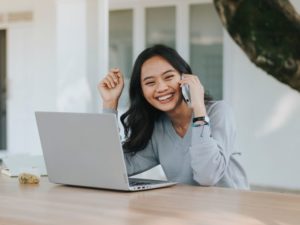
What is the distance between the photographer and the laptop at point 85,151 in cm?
216

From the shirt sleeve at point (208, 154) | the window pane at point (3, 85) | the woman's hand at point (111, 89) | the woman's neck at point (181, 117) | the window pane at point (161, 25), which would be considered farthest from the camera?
the window pane at point (3, 85)

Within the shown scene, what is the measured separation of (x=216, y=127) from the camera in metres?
2.47

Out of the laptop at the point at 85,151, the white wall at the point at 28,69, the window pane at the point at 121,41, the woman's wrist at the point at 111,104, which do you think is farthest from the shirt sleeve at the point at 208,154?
the white wall at the point at 28,69

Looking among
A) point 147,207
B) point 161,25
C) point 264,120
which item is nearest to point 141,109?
point 147,207

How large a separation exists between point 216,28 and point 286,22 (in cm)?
387

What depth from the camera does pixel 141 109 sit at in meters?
2.69

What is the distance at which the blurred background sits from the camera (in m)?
6.93

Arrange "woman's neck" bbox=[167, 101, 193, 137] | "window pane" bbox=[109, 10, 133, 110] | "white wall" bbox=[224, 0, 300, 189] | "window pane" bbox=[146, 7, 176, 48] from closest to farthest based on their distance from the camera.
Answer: "woman's neck" bbox=[167, 101, 193, 137]
"white wall" bbox=[224, 0, 300, 189]
"window pane" bbox=[146, 7, 176, 48]
"window pane" bbox=[109, 10, 133, 110]

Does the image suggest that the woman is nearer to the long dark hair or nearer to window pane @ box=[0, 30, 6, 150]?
the long dark hair

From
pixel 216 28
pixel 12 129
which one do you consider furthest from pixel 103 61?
pixel 12 129

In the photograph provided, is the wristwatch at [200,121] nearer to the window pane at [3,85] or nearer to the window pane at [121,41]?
the window pane at [121,41]

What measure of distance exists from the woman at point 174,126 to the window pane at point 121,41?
5212 millimetres

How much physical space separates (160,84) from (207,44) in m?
5.15

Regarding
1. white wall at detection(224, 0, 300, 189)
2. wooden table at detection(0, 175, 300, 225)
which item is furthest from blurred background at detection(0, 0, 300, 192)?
wooden table at detection(0, 175, 300, 225)
